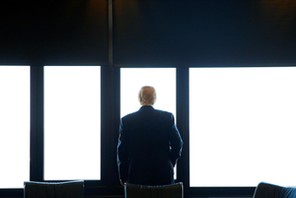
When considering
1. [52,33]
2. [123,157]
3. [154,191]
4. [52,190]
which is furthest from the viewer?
[52,33]

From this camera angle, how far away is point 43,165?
10.7ft

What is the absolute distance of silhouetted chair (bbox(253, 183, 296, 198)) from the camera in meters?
2.44

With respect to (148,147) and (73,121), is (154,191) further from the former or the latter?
(73,121)

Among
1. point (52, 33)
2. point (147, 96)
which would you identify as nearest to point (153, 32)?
point (147, 96)

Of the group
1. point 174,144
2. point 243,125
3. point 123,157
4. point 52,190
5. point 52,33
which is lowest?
point 52,190

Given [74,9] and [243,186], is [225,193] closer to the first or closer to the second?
[243,186]

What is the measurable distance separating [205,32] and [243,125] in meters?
1.03

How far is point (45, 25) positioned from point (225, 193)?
248cm

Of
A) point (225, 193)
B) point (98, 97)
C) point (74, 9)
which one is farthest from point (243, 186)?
point (74, 9)

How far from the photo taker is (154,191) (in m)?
2.48

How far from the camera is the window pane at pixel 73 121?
3.31m

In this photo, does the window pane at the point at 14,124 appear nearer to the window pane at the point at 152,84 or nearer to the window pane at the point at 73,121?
the window pane at the point at 73,121

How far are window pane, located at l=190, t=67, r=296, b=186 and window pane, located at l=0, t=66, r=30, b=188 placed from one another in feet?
5.55

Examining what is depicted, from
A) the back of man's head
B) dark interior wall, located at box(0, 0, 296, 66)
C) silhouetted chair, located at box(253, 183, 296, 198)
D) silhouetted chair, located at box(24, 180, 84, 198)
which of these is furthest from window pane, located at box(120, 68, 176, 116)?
silhouetted chair, located at box(253, 183, 296, 198)
